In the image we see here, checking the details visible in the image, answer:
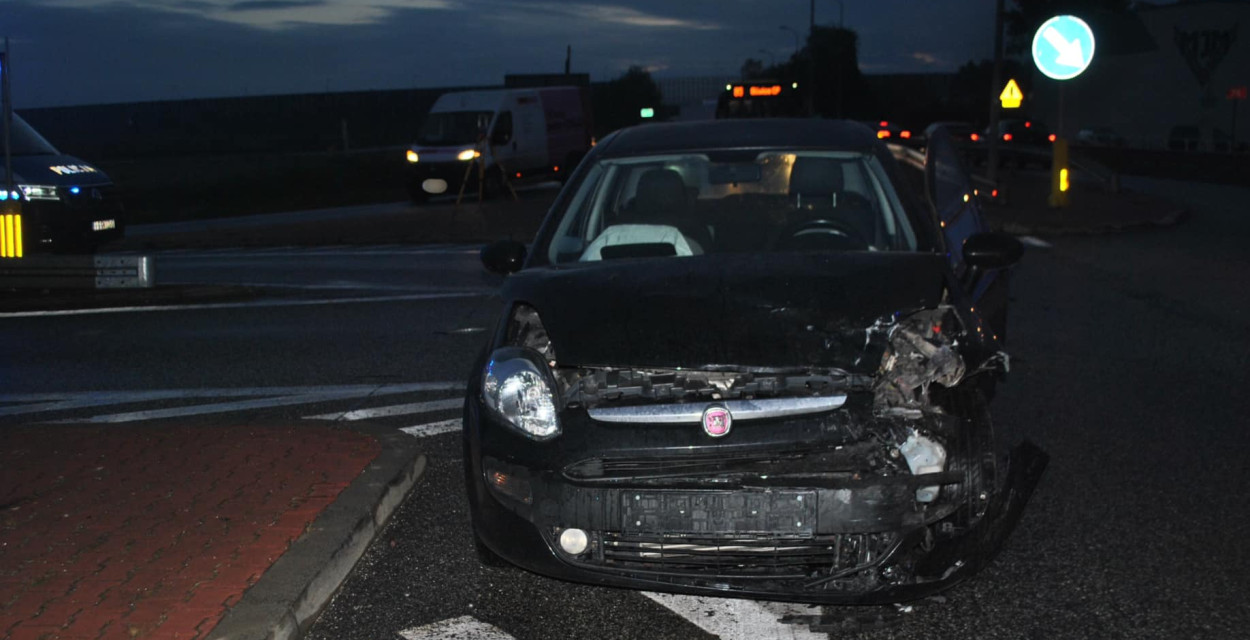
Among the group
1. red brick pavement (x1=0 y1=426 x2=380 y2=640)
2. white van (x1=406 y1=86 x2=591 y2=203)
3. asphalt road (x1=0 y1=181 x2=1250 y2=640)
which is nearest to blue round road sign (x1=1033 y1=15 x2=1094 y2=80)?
asphalt road (x1=0 y1=181 x2=1250 y2=640)

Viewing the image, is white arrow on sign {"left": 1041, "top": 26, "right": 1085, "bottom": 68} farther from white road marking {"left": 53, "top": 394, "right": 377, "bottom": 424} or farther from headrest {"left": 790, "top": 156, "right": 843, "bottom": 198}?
headrest {"left": 790, "top": 156, "right": 843, "bottom": 198}

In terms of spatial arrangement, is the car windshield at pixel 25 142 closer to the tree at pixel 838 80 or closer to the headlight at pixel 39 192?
the headlight at pixel 39 192

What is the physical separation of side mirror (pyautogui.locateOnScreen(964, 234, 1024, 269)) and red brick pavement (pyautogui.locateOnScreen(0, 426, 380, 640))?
2.79 metres

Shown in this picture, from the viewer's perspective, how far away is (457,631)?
4121 mm

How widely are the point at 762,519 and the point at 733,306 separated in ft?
2.88

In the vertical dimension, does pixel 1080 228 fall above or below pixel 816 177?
below

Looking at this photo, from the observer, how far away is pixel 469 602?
4402 mm

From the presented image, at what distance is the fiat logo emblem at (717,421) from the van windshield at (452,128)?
2536 cm

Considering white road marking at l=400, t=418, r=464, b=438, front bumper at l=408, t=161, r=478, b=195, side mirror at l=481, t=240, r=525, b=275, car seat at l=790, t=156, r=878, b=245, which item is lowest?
white road marking at l=400, t=418, r=464, b=438

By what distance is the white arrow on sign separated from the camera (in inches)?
861

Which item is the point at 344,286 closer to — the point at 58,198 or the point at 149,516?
the point at 58,198

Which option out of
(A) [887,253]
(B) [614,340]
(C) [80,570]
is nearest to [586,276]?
(B) [614,340]

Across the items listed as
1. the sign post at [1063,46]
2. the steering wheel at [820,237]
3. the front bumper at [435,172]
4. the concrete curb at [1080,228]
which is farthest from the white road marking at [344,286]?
the front bumper at [435,172]

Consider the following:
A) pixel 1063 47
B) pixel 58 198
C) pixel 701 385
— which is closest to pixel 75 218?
pixel 58 198
